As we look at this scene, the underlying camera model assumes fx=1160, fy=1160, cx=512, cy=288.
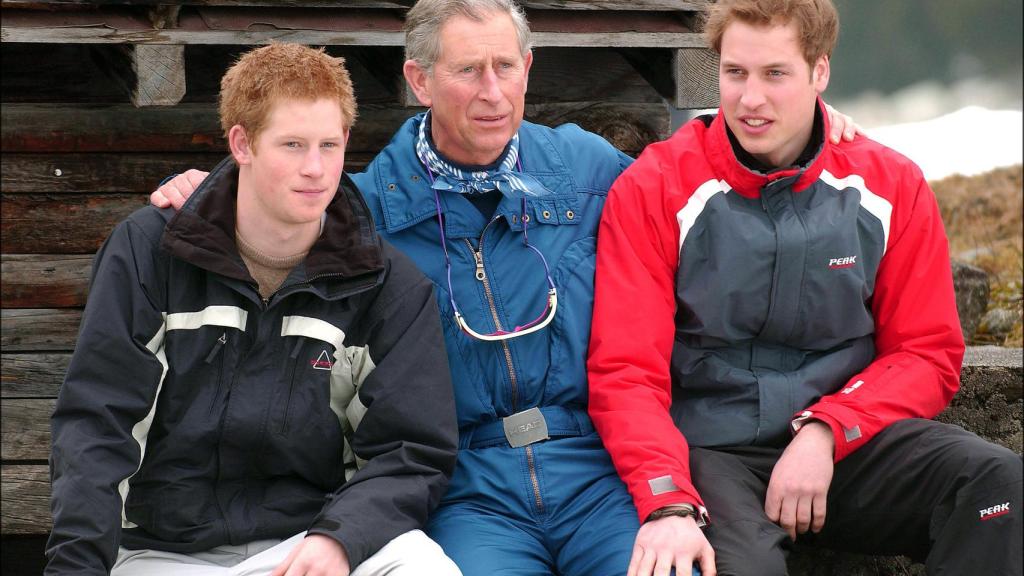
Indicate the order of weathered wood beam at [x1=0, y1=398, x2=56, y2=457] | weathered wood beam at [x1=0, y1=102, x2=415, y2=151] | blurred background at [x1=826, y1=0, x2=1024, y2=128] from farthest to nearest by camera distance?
blurred background at [x1=826, y1=0, x2=1024, y2=128]
weathered wood beam at [x1=0, y1=398, x2=56, y2=457]
weathered wood beam at [x1=0, y1=102, x2=415, y2=151]

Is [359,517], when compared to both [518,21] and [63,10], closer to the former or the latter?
[518,21]

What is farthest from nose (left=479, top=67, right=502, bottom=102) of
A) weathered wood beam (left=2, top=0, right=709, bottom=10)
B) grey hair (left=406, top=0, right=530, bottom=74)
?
weathered wood beam (left=2, top=0, right=709, bottom=10)

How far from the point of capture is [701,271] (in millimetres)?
3178

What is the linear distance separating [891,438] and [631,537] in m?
0.74

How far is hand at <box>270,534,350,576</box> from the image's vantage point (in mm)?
2656

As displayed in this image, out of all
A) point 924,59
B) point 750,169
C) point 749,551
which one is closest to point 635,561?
point 749,551

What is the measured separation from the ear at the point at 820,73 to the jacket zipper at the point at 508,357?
0.98m

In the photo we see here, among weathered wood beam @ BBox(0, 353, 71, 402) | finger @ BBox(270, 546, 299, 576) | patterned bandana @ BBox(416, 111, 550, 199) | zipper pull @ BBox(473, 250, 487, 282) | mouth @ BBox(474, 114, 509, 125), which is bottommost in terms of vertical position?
finger @ BBox(270, 546, 299, 576)

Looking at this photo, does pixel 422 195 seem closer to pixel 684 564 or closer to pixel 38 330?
pixel 684 564

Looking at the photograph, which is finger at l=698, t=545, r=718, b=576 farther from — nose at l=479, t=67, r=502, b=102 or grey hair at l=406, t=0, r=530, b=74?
grey hair at l=406, t=0, r=530, b=74

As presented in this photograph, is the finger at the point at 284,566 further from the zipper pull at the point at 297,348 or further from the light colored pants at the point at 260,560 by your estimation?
the zipper pull at the point at 297,348

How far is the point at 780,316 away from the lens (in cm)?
312

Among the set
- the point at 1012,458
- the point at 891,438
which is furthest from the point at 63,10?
the point at 1012,458

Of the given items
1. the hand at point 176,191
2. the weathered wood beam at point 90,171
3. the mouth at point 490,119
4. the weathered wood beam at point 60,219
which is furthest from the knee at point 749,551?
the weathered wood beam at point 60,219
